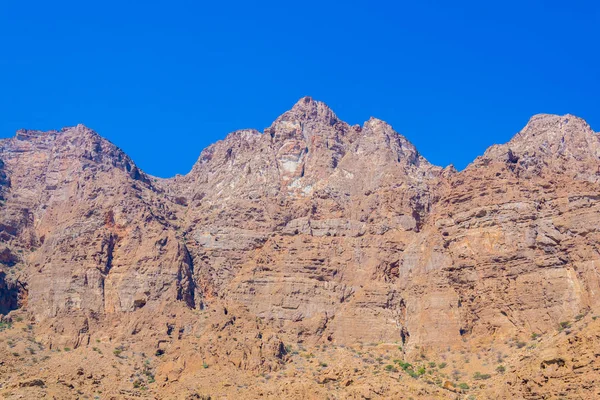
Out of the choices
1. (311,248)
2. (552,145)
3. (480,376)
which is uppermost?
(552,145)

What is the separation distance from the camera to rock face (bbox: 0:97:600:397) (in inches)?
3450

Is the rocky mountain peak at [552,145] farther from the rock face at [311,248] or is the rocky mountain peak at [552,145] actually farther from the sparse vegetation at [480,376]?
the sparse vegetation at [480,376]

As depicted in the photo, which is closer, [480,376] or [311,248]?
[480,376]

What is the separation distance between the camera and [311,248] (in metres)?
103

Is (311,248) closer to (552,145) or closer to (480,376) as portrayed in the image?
(480,376)

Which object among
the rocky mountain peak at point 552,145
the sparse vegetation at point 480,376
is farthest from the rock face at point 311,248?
the sparse vegetation at point 480,376

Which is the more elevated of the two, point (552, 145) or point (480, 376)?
point (552, 145)

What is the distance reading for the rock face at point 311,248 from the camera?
87.6m

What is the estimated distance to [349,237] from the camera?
344 feet

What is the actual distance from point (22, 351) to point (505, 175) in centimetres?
6152

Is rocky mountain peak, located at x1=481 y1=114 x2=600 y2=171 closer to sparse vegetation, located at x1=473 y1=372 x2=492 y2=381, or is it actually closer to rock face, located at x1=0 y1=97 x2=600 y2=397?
rock face, located at x1=0 y1=97 x2=600 y2=397

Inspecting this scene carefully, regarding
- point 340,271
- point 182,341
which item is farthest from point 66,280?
point 340,271

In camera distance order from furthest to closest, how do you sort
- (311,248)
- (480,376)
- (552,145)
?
(552,145), (311,248), (480,376)

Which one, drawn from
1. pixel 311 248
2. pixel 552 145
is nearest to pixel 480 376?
pixel 311 248
